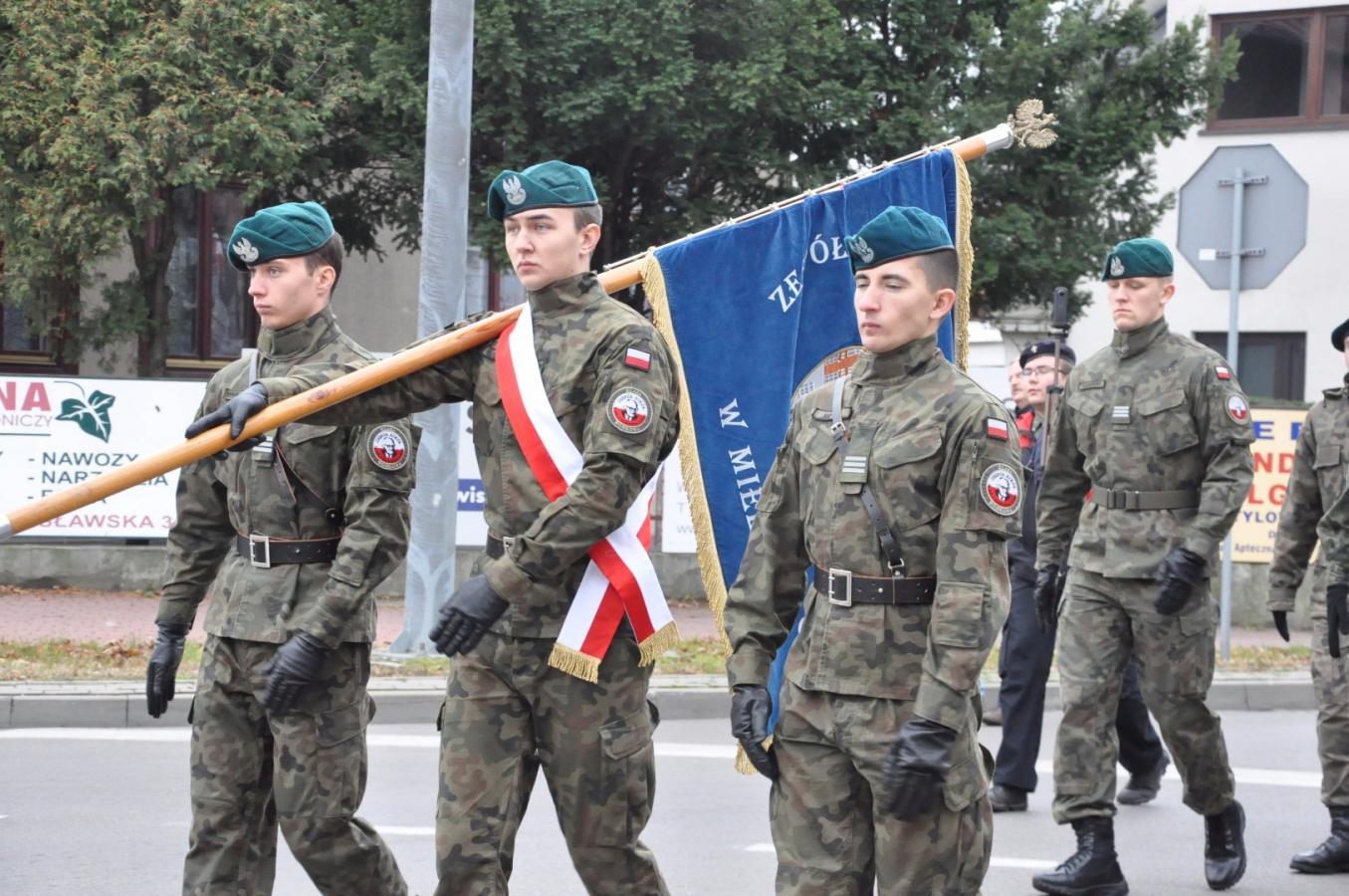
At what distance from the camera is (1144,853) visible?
723cm

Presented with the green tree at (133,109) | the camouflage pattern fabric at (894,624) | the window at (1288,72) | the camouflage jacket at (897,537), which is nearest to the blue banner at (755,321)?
the camouflage jacket at (897,537)

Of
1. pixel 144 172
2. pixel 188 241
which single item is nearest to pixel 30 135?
pixel 144 172

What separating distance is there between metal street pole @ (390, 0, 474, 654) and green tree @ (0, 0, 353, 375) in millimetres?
3920

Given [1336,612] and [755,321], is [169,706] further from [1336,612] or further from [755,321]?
[1336,612]

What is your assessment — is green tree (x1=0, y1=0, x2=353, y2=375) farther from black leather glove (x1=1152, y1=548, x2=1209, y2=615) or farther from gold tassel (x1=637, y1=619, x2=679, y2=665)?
gold tassel (x1=637, y1=619, x2=679, y2=665)

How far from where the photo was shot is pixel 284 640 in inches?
188

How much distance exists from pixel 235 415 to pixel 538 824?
3640mm

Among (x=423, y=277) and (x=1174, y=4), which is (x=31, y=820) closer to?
(x=423, y=277)

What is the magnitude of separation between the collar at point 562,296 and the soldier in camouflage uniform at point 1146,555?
2.71 m

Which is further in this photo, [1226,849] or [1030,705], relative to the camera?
[1030,705]

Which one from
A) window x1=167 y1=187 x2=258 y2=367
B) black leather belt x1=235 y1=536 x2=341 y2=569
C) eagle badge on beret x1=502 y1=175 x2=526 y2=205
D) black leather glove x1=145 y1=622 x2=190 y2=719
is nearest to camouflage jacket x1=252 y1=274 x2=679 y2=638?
eagle badge on beret x1=502 y1=175 x2=526 y2=205

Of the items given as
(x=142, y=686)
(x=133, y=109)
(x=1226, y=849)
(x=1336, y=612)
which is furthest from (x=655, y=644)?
(x=133, y=109)

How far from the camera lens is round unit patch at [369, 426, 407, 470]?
4754 mm

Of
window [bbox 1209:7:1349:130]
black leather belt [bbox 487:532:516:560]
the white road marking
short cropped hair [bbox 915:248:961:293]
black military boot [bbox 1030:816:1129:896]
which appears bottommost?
the white road marking
